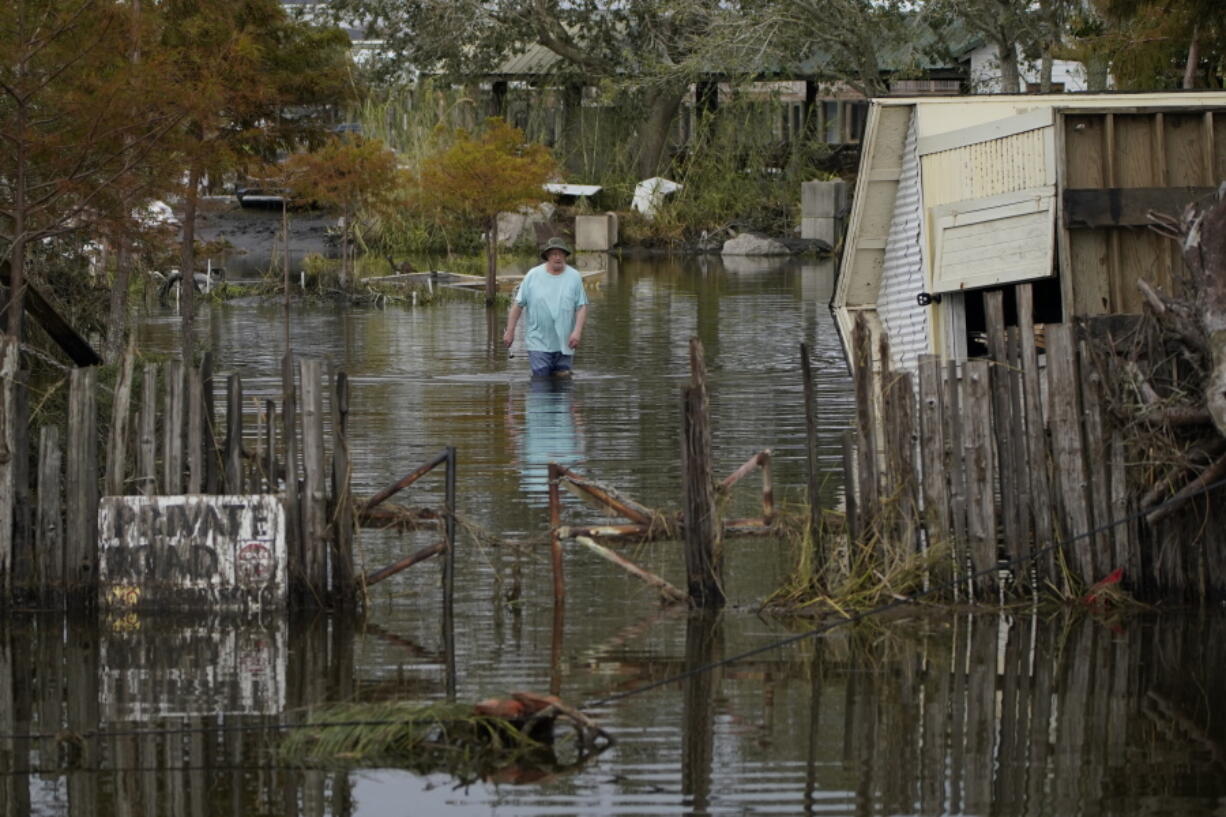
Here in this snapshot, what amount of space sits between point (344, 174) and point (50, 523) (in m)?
26.7

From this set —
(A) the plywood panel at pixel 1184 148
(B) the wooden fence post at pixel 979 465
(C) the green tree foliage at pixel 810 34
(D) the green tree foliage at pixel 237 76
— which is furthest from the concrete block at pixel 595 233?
(B) the wooden fence post at pixel 979 465

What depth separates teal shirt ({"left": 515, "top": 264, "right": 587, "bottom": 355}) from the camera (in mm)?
18297

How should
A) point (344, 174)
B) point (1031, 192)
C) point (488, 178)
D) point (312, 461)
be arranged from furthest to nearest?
1. point (488, 178)
2. point (344, 174)
3. point (1031, 192)
4. point (312, 461)

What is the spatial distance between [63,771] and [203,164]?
12367 mm

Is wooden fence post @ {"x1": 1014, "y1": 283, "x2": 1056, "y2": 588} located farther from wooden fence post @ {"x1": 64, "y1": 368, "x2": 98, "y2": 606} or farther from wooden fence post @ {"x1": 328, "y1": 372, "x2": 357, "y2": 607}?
wooden fence post @ {"x1": 64, "y1": 368, "x2": 98, "y2": 606}

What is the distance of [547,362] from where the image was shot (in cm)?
1952

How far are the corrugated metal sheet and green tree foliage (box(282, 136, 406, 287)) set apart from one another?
63.0 ft

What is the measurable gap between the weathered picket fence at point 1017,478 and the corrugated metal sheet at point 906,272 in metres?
5.43

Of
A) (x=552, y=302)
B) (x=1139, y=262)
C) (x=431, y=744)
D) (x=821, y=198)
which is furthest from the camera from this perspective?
(x=821, y=198)

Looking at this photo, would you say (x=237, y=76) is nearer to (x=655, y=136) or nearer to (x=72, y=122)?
(x=72, y=122)

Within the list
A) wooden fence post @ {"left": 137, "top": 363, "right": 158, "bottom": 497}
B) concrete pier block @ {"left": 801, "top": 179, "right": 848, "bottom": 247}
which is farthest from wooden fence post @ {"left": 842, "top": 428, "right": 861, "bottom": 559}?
concrete pier block @ {"left": 801, "top": 179, "right": 848, "bottom": 247}

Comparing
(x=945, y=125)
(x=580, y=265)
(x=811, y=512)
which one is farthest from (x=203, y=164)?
(x=580, y=265)

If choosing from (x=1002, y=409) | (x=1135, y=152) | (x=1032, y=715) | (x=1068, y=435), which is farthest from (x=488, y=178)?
(x=1032, y=715)

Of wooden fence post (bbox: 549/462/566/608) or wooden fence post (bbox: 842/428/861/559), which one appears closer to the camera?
wooden fence post (bbox: 842/428/861/559)
